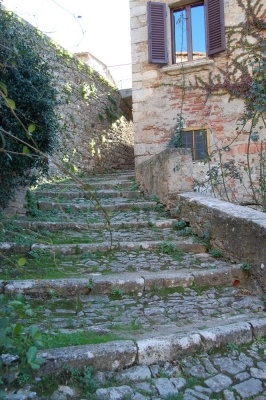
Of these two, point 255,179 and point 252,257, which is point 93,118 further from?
point 252,257

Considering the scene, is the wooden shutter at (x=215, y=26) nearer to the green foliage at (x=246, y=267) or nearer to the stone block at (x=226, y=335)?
Answer: the green foliage at (x=246, y=267)

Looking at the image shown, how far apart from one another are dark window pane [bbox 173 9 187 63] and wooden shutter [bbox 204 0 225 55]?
0.60 m

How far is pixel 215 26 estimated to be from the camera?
339 inches

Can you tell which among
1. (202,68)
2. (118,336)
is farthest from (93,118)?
(118,336)

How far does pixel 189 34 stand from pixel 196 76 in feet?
3.75

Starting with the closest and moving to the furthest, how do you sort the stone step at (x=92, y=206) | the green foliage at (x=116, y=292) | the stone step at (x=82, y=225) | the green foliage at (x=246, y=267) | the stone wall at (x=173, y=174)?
1. the green foliage at (x=116, y=292)
2. the green foliage at (x=246, y=267)
3. the stone step at (x=82, y=225)
4. the stone wall at (x=173, y=174)
5. the stone step at (x=92, y=206)

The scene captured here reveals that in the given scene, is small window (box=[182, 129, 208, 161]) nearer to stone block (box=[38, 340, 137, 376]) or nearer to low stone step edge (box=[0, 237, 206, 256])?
low stone step edge (box=[0, 237, 206, 256])

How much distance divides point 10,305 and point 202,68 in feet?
26.9

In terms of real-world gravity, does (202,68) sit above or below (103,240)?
above

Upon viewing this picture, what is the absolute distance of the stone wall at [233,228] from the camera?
126 inches

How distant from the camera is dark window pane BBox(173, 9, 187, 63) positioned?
9047mm

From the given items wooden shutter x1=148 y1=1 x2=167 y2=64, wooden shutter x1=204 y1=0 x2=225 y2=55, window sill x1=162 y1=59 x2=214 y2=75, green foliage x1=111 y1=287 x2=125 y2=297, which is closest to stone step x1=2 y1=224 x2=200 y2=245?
green foliage x1=111 y1=287 x2=125 y2=297

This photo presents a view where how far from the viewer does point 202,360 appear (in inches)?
89.8

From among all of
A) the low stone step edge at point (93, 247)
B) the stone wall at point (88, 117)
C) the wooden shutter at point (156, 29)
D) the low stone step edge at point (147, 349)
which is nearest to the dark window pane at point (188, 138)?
the wooden shutter at point (156, 29)
